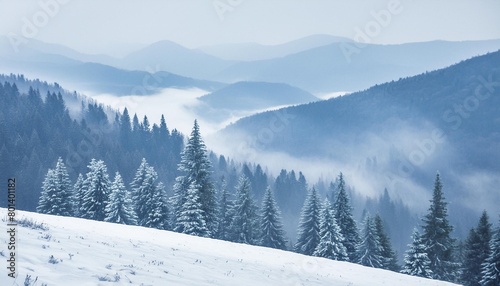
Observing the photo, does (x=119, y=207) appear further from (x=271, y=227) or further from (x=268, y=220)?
(x=271, y=227)

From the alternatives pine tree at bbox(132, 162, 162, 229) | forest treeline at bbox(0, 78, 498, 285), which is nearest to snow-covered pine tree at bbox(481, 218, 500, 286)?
forest treeline at bbox(0, 78, 498, 285)

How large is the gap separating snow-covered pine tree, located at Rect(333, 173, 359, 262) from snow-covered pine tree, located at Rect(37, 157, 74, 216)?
31160 mm

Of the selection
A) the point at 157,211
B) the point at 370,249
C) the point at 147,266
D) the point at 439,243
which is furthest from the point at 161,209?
the point at 147,266

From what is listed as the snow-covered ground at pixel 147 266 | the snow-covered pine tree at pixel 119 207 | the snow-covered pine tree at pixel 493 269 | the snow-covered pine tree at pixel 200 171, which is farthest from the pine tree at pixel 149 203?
the snow-covered pine tree at pixel 493 269

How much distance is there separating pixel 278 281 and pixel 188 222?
23.3 m

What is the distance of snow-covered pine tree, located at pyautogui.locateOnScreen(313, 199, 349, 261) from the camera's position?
37.7 metres

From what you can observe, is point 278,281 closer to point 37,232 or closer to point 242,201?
point 37,232

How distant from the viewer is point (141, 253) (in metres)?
13.8

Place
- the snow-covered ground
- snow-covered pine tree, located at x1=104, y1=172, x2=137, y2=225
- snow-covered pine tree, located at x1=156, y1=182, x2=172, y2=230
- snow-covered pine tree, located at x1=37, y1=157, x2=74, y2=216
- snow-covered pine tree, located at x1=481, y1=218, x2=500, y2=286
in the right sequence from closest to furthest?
the snow-covered ground < snow-covered pine tree, located at x1=481, y1=218, x2=500, y2=286 < snow-covered pine tree, located at x1=104, y1=172, x2=137, y2=225 < snow-covered pine tree, located at x1=156, y1=182, x2=172, y2=230 < snow-covered pine tree, located at x1=37, y1=157, x2=74, y2=216

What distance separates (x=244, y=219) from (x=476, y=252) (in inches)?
993

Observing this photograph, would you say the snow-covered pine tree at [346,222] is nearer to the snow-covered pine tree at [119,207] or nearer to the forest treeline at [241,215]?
the forest treeline at [241,215]

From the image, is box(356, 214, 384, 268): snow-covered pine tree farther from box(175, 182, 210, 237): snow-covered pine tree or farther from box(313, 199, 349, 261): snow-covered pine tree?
box(175, 182, 210, 237): snow-covered pine tree

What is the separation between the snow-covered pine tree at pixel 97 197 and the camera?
4141 cm

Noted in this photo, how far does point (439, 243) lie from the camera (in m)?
36.6
